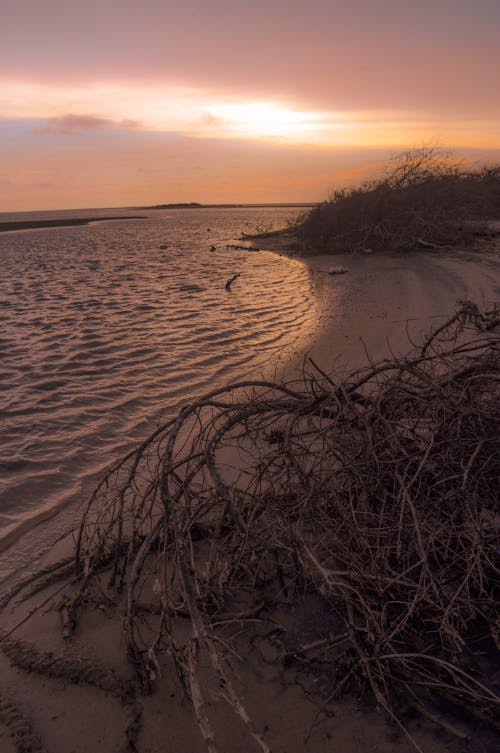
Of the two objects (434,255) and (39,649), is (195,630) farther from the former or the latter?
(434,255)

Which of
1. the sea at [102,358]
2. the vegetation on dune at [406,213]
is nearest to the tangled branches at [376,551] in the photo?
the sea at [102,358]

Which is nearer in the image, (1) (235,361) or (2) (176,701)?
(2) (176,701)

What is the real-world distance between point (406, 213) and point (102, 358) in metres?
12.3

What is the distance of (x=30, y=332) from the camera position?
8.50 meters

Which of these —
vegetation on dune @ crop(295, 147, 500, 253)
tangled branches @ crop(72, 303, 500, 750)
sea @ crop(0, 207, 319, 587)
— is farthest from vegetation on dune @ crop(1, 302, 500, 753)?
vegetation on dune @ crop(295, 147, 500, 253)

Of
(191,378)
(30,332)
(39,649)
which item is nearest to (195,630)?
(39,649)

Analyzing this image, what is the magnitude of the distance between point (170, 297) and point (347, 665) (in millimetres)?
10447

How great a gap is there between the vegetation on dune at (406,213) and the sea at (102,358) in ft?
9.78

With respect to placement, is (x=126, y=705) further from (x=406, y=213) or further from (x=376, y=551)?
(x=406, y=213)

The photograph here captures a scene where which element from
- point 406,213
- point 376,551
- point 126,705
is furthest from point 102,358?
point 406,213

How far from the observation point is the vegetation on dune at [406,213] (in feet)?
49.9

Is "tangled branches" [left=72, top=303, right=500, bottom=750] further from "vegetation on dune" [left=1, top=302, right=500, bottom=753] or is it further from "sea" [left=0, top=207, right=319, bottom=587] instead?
"sea" [left=0, top=207, right=319, bottom=587]

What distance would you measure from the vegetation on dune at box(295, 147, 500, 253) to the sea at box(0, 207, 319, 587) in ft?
9.78

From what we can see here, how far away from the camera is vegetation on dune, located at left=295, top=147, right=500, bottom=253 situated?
15.2 m
